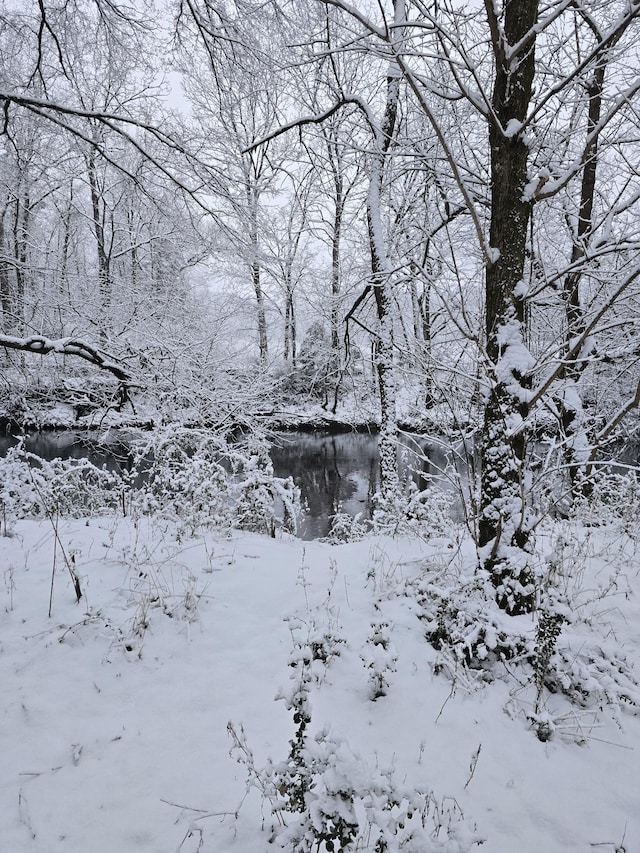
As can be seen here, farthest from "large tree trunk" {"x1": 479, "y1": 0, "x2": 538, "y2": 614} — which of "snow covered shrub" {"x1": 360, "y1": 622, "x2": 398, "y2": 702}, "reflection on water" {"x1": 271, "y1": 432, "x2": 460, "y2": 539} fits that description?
"reflection on water" {"x1": 271, "y1": 432, "x2": 460, "y2": 539}

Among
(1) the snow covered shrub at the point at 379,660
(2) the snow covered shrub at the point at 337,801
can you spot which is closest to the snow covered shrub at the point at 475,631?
(1) the snow covered shrub at the point at 379,660

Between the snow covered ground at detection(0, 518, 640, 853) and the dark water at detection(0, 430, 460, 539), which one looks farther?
the dark water at detection(0, 430, 460, 539)

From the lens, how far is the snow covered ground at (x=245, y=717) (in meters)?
1.58

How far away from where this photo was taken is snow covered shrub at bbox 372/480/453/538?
189 inches

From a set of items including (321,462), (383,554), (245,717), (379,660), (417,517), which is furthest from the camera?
(321,462)

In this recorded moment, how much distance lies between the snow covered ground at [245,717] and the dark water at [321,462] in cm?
481

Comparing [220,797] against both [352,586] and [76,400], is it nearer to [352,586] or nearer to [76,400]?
[352,586]

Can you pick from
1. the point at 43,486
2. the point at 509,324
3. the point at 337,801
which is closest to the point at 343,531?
the point at 43,486

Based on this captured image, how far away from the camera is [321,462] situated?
1350cm

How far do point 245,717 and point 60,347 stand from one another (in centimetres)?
461

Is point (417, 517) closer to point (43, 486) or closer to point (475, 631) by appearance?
point (475, 631)

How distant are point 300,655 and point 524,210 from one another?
2.72 m

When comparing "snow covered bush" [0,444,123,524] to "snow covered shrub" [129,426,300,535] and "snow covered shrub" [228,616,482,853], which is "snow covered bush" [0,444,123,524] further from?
"snow covered shrub" [228,616,482,853]

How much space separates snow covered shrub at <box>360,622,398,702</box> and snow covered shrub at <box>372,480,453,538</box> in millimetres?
1988
